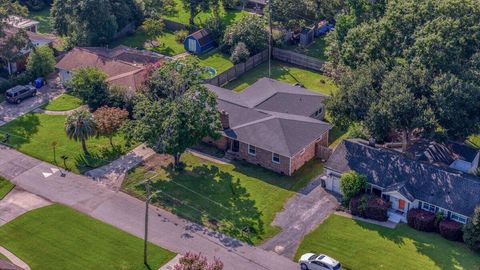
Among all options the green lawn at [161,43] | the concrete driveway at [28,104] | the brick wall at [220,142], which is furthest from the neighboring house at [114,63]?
the brick wall at [220,142]

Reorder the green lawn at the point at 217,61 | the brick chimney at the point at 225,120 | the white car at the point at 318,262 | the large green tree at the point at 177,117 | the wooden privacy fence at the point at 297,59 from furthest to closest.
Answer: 1. the wooden privacy fence at the point at 297,59
2. the green lawn at the point at 217,61
3. the brick chimney at the point at 225,120
4. the large green tree at the point at 177,117
5. the white car at the point at 318,262

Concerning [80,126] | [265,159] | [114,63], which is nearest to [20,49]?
[114,63]

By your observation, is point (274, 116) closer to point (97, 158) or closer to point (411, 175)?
point (411, 175)

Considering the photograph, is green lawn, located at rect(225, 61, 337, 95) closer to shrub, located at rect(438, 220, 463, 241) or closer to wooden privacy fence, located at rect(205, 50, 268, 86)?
wooden privacy fence, located at rect(205, 50, 268, 86)

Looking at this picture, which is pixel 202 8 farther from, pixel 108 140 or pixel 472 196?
pixel 472 196

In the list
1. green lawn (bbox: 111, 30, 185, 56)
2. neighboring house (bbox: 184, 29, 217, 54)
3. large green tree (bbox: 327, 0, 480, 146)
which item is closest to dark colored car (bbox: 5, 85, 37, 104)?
green lawn (bbox: 111, 30, 185, 56)

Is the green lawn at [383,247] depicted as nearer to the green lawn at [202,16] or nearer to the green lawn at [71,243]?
the green lawn at [71,243]
